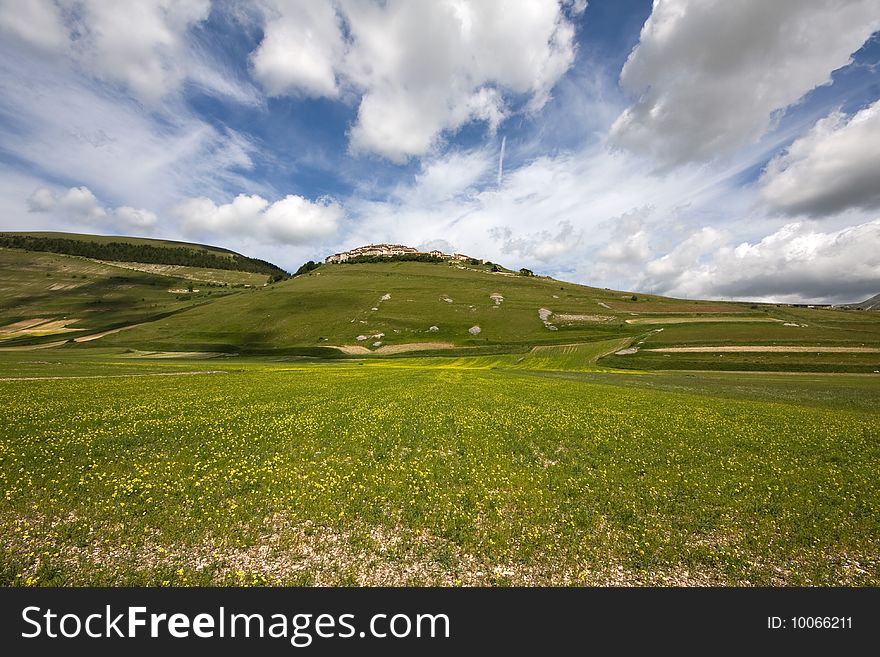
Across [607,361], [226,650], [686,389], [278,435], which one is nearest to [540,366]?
[607,361]

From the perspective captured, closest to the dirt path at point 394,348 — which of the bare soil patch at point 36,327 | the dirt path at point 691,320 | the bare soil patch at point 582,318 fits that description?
the bare soil patch at point 582,318

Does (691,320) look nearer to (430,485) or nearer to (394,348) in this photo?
(394,348)

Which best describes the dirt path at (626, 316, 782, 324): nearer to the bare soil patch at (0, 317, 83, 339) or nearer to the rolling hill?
the rolling hill

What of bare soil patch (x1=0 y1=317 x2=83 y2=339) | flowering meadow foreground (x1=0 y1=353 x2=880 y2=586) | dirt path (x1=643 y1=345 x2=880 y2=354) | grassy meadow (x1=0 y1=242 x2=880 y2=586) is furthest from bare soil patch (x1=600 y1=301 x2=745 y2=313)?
bare soil patch (x1=0 y1=317 x2=83 y2=339)

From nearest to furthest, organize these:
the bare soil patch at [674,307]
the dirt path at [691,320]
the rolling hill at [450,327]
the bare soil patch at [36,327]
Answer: the rolling hill at [450,327]
the dirt path at [691,320]
the bare soil patch at [36,327]
the bare soil patch at [674,307]

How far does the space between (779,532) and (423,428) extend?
19379mm

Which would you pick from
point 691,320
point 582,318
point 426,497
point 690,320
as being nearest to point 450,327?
point 582,318

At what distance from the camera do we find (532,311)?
15488 centimetres

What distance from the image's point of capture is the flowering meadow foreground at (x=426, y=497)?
1120 centimetres

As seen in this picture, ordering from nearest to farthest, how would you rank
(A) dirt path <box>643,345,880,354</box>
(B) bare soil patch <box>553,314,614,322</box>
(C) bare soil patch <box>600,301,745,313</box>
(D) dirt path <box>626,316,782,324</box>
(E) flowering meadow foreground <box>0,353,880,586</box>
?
(E) flowering meadow foreground <box>0,353,880,586</box> → (A) dirt path <box>643,345,880,354</box> → (D) dirt path <box>626,316,782,324</box> → (B) bare soil patch <box>553,314,614,322</box> → (C) bare soil patch <box>600,301,745,313</box>

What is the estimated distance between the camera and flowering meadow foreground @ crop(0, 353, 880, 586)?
1120 centimetres

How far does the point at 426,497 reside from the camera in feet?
51.9

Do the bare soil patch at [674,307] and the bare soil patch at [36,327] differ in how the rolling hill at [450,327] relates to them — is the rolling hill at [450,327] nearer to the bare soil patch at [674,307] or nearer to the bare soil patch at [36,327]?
the bare soil patch at [674,307]

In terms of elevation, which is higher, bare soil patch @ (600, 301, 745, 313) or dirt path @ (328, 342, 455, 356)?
bare soil patch @ (600, 301, 745, 313)
